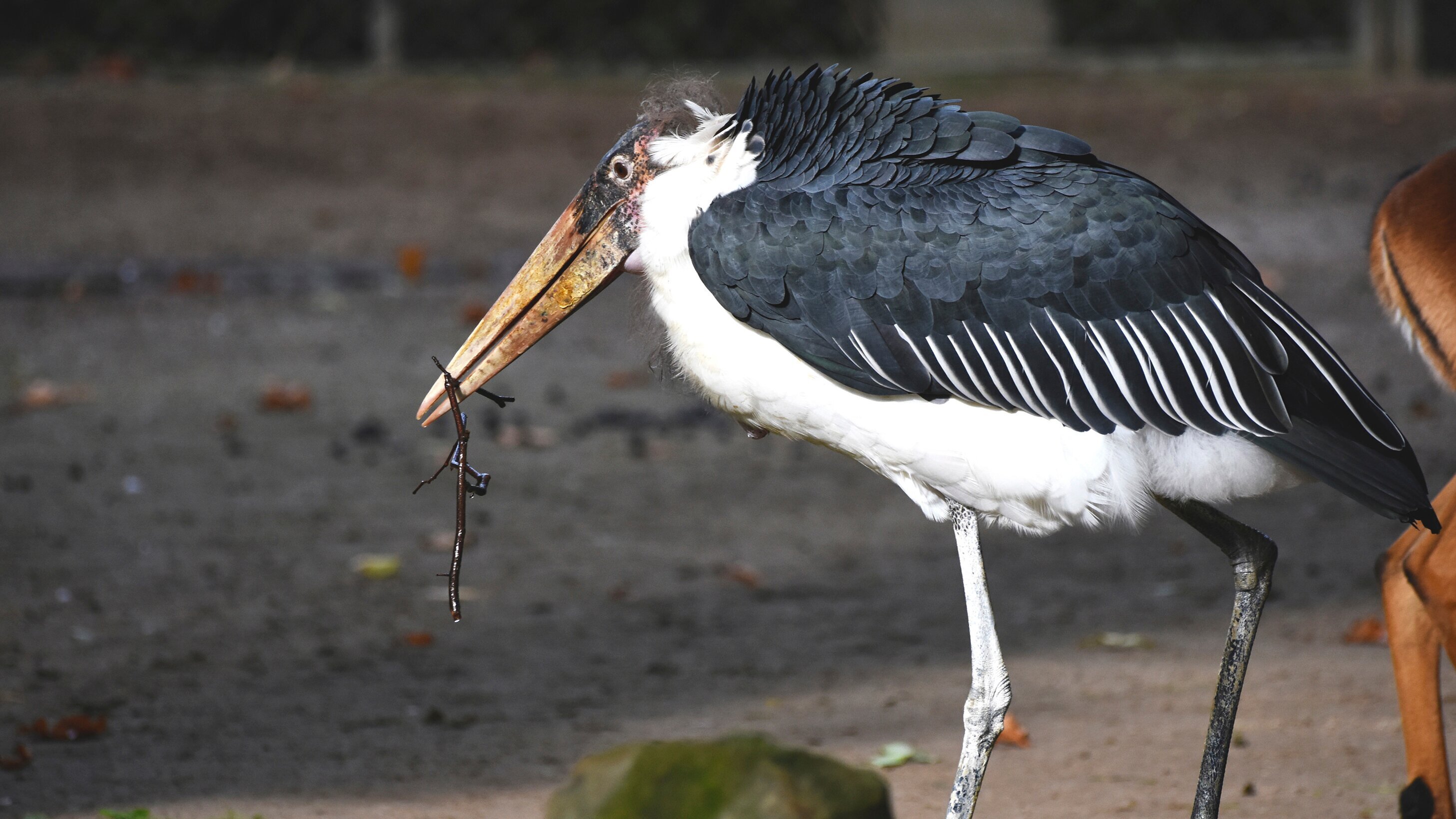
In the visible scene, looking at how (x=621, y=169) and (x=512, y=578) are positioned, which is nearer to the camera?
(x=621, y=169)

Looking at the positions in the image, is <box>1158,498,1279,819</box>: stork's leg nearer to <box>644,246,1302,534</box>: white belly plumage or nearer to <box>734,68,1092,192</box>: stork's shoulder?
<box>644,246,1302,534</box>: white belly plumage

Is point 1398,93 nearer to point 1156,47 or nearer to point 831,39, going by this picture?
point 1156,47

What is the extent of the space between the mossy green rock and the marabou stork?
2.33 feet

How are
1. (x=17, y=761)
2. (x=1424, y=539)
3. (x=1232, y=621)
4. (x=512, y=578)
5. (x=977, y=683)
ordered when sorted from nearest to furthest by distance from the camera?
(x=977, y=683) → (x=1232, y=621) → (x=1424, y=539) → (x=17, y=761) → (x=512, y=578)

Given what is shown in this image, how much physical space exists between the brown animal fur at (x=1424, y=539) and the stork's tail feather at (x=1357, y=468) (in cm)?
45

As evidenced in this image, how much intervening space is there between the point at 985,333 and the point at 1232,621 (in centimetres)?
67

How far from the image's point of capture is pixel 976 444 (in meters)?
2.45

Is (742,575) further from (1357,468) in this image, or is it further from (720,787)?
(720,787)

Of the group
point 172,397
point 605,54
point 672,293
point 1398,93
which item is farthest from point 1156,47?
point 672,293

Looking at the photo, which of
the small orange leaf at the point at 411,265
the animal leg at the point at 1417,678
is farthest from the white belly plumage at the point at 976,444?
the small orange leaf at the point at 411,265

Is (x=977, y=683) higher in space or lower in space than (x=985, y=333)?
lower

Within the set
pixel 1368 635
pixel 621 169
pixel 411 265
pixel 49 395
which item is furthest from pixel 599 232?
pixel 411 265

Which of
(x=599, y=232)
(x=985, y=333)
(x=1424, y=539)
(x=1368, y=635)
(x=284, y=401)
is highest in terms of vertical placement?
(x=599, y=232)

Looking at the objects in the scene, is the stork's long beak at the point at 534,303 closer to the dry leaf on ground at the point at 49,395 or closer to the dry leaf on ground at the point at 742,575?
the dry leaf on ground at the point at 742,575
